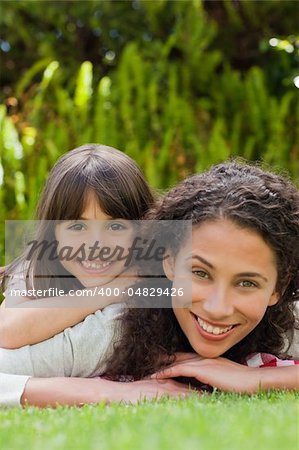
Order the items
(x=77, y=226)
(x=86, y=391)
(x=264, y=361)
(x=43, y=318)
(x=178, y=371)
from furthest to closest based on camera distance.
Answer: (x=77, y=226) < (x=264, y=361) < (x=43, y=318) < (x=178, y=371) < (x=86, y=391)

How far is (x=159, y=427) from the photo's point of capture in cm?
244

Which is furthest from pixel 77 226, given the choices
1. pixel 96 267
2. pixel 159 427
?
pixel 159 427

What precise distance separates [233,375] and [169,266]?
0.74m

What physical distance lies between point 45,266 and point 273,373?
4.84 feet

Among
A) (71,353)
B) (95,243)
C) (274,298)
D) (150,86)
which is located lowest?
(71,353)

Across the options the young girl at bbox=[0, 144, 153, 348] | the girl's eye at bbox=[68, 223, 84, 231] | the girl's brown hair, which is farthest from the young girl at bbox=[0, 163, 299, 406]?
the girl's eye at bbox=[68, 223, 84, 231]

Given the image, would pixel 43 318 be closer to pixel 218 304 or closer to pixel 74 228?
pixel 74 228

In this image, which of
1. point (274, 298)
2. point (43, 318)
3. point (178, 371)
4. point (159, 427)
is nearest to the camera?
point (159, 427)

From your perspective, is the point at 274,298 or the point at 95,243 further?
the point at 95,243

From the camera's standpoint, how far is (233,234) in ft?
12.1

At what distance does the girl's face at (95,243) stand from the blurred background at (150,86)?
7.26 ft

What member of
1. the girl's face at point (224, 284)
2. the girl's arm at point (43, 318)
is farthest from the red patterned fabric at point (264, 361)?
the girl's arm at point (43, 318)

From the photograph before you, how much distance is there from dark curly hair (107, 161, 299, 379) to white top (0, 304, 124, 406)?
69 mm

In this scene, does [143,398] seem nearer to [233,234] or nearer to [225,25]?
[233,234]
